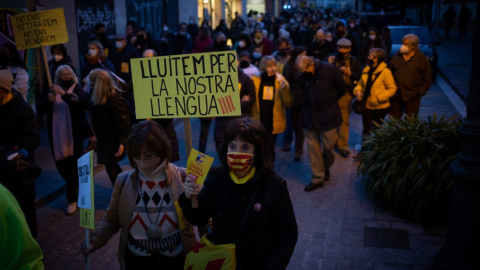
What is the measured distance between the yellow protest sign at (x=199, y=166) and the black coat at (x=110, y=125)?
3228mm

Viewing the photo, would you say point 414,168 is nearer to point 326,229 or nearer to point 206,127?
point 326,229

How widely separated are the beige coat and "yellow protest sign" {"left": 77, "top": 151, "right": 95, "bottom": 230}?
0.81ft

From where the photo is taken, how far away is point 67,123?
6648 millimetres

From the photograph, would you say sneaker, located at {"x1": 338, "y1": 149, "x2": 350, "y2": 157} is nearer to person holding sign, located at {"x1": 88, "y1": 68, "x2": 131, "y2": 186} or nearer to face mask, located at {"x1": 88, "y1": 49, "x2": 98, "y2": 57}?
person holding sign, located at {"x1": 88, "y1": 68, "x2": 131, "y2": 186}

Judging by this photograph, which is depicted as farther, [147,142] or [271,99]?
[271,99]

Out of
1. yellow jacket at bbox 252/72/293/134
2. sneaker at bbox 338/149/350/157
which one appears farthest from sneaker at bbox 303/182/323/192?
sneaker at bbox 338/149/350/157

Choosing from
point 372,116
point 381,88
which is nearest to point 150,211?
point 381,88

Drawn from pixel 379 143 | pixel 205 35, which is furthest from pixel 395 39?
pixel 379 143

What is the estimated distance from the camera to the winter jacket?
830 cm

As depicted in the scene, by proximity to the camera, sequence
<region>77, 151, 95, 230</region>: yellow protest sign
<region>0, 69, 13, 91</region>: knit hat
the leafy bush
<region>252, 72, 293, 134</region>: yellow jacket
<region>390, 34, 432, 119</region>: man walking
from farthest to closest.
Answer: <region>390, 34, 432, 119</region>: man walking → <region>252, 72, 293, 134</region>: yellow jacket → the leafy bush → <region>0, 69, 13, 91</region>: knit hat → <region>77, 151, 95, 230</region>: yellow protest sign

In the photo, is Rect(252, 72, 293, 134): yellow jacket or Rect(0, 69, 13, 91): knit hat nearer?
Rect(0, 69, 13, 91): knit hat

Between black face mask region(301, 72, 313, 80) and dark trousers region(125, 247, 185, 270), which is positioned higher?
black face mask region(301, 72, 313, 80)

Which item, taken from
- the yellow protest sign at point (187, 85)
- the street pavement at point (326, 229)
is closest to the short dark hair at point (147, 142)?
the yellow protest sign at point (187, 85)

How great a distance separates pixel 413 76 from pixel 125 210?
19.9ft
